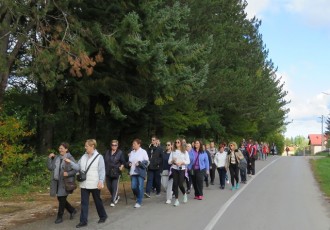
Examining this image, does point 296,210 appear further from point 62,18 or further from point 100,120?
point 100,120

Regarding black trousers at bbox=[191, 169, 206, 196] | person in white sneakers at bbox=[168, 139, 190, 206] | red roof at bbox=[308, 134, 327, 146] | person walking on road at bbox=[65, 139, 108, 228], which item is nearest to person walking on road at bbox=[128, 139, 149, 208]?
person in white sneakers at bbox=[168, 139, 190, 206]

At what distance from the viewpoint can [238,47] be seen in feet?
103

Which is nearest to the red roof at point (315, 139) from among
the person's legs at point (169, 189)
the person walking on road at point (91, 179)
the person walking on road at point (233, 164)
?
the person walking on road at point (233, 164)

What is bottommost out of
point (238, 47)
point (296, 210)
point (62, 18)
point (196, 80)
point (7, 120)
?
point (296, 210)

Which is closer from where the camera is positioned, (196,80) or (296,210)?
(296,210)

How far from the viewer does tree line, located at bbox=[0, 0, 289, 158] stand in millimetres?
14719

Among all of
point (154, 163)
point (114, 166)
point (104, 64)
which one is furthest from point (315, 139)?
point (114, 166)

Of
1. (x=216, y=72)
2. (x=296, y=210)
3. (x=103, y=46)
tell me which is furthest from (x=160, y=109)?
(x=296, y=210)

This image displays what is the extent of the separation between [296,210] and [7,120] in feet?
33.0

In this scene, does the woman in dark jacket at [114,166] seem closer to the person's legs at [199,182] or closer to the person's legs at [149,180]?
the person's legs at [149,180]

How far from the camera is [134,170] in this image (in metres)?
12.4

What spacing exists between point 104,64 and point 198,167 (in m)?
6.55

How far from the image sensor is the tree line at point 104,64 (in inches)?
579

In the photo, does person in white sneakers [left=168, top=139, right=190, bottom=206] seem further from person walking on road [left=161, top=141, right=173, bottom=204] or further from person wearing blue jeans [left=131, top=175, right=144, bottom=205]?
person wearing blue jeans [left=131, top=175, right=144, bottom=205]
